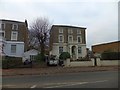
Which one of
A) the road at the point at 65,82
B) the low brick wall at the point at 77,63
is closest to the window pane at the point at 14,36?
the low brick wall at the point at 77,63

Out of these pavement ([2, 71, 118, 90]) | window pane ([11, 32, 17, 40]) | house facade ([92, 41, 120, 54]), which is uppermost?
window pane ([11, 32, 17, 40])

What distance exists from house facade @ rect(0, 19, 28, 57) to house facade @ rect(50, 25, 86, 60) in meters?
9.99

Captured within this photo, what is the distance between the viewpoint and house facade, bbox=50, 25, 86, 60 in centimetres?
6053

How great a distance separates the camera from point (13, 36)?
174 feet

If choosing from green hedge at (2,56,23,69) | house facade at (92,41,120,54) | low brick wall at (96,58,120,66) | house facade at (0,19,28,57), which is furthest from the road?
house facade at (92,41,120,54)

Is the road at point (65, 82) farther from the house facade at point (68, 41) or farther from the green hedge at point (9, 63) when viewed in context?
the house facade at point (68, 41)

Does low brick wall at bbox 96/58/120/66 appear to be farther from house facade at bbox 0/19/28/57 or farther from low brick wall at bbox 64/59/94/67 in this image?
house facade at bbox 0/19/28/57

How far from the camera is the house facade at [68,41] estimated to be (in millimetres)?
60531

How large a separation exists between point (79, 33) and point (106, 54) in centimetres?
2203

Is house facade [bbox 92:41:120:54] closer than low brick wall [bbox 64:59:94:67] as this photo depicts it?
No

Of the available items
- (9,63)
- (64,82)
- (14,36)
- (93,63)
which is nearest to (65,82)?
(64,82)

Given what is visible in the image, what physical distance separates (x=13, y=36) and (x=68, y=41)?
55.1 feet

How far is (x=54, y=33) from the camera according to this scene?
200ft

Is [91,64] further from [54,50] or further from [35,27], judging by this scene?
[54,50]
